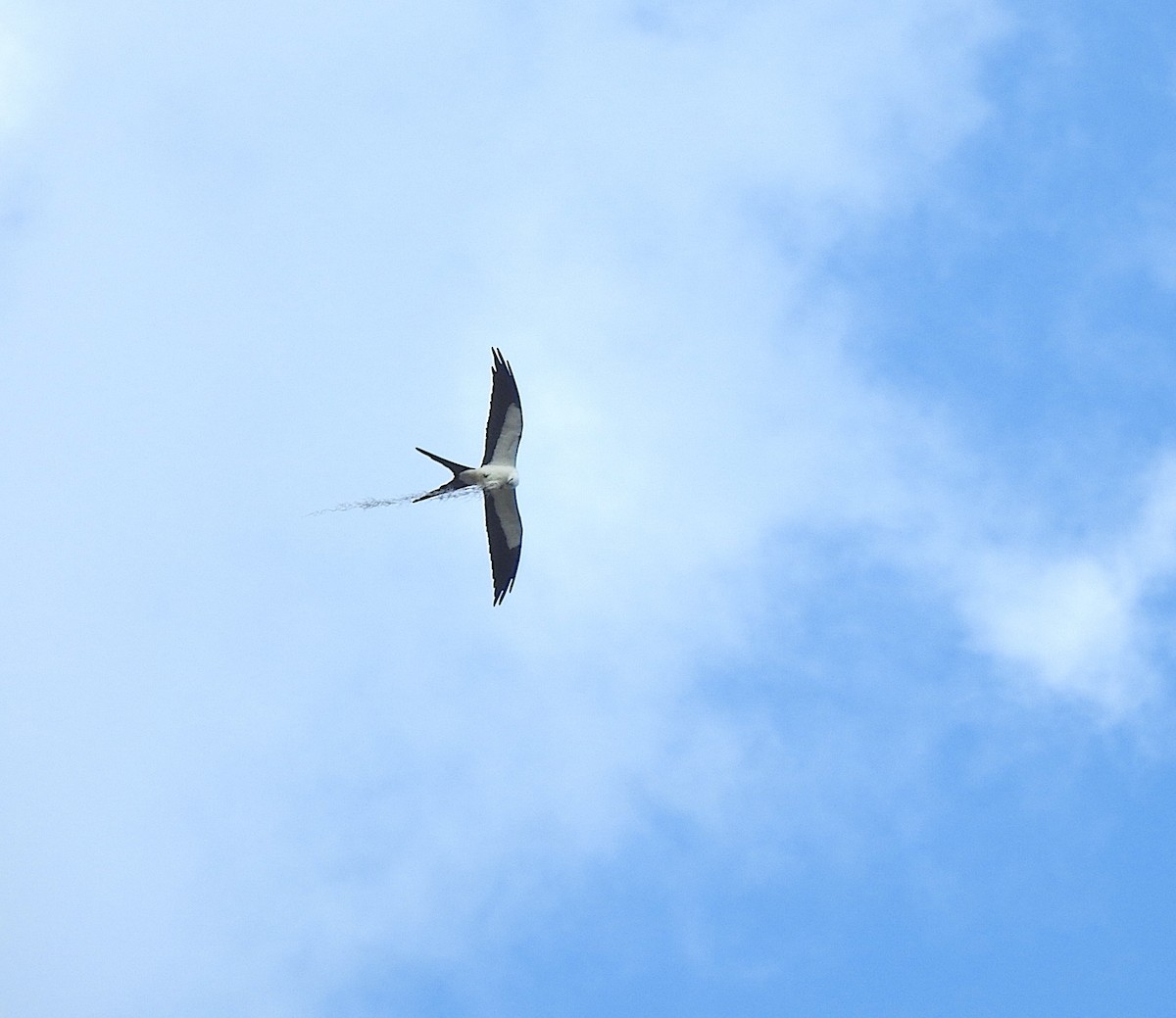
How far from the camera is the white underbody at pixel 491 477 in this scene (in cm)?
4869

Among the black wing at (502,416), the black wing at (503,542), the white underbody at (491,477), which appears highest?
the black wing at (502,416)

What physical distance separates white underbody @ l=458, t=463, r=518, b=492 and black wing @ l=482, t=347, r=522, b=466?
194 millimetres

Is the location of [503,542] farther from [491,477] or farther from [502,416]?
[502,416]

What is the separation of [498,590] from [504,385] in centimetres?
590

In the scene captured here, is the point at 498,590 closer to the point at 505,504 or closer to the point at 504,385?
the point at 505,504

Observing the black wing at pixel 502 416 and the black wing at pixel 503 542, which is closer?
the black wing at pixel 502 416

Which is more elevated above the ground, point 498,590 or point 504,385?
point 504,385

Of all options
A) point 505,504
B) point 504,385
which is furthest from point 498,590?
point 504,385

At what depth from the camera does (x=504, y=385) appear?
4828 cm

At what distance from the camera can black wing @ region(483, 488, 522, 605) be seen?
1944 inches

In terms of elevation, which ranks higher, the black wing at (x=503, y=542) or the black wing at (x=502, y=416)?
the black wing at (x=502, y=416)

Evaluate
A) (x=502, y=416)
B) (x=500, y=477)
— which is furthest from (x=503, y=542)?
(x=502, y=416)

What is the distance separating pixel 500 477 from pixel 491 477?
0.81 feet

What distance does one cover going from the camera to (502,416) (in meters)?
48.4
